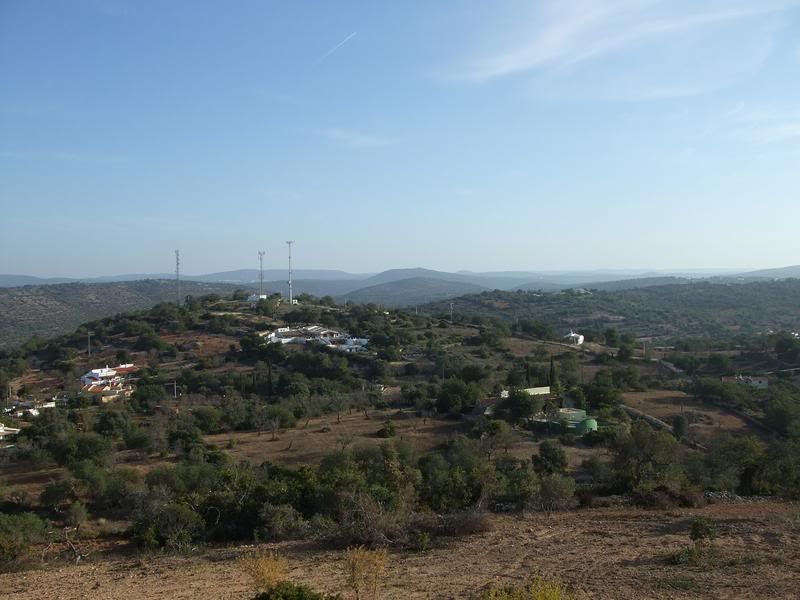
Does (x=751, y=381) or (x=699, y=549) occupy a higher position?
(x=699, y=549)

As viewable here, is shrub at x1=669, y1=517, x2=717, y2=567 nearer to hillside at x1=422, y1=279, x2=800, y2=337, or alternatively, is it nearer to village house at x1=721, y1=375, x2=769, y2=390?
village house at x1=721, y1=375, x2=769, y2=390

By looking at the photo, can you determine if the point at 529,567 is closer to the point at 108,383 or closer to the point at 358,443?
the point at 358,443

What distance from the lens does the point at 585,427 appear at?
77.8 ft

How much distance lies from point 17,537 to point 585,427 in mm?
18576

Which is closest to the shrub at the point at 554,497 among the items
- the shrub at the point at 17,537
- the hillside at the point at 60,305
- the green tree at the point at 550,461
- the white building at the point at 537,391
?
the green tree at the point at 550,461

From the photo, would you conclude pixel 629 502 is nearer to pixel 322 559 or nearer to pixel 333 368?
pixel 322 559

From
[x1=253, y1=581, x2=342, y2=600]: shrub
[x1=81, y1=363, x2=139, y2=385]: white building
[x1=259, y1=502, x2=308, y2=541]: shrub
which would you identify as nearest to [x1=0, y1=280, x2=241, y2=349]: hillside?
[x1=81, y1=363, x2=139, y2=385]: white building

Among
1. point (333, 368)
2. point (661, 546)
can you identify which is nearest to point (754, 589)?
point (661, 546)

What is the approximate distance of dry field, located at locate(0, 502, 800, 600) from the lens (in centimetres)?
831

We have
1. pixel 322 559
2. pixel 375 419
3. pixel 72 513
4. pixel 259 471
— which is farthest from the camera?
pixel 375 419

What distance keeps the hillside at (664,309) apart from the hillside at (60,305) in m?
43.4

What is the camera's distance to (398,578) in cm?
880

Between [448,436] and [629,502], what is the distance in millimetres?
11078

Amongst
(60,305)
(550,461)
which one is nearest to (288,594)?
(550,461)
